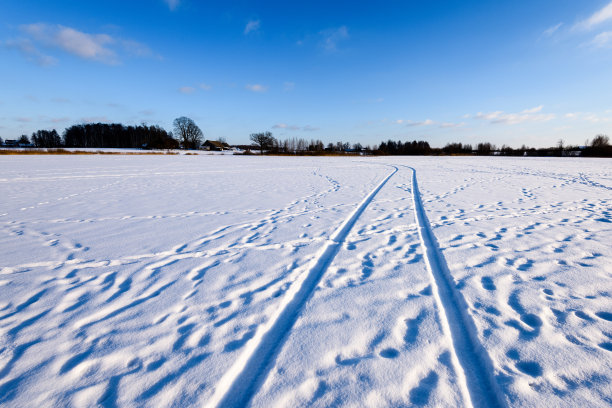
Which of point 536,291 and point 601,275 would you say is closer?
point 536,291

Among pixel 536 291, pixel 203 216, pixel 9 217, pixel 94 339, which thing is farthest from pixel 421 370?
pixel 9 217

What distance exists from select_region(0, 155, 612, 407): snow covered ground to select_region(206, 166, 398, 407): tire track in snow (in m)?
0.02

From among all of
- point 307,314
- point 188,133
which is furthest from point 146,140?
point 307,314

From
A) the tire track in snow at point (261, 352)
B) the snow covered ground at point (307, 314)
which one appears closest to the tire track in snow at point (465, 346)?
the snow covered ground at point (307, 314)

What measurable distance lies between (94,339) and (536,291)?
4820 mm

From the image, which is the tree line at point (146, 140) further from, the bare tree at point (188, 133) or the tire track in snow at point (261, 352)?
the tire track in snow at point (261, 352)

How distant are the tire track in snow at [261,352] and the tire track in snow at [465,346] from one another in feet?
4.89

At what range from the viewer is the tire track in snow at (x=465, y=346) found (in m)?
1.96

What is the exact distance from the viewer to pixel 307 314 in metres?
2.87

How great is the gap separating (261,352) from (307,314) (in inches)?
26.1

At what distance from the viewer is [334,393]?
1.98 m

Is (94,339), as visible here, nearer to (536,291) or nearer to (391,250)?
(391,250)

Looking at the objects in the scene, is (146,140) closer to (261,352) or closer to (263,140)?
(263,140)

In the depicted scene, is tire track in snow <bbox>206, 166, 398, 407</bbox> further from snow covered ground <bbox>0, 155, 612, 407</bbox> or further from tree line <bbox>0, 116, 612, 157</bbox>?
tree line <bbox>0, 116, 612, 157</bbox>
